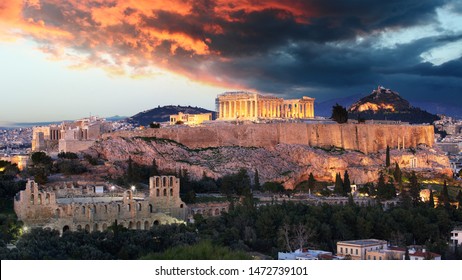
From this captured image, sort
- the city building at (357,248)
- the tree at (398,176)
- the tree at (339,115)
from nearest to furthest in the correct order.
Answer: the city building at (357,248) → the tree at (398,176) → the tree at (339,115)

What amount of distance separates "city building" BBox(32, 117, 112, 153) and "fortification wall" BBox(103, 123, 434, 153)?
1898 millimetres

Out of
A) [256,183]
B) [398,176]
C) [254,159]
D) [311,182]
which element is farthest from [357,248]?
[254,159]

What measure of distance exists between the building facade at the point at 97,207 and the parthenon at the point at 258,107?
82.2 ft

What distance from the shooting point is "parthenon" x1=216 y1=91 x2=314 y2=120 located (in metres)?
58.4

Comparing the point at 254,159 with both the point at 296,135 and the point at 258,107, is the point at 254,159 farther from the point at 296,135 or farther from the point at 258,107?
the point at 258,107

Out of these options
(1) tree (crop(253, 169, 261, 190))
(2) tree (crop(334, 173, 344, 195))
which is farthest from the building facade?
(2) tree (crop(334, 173, 344, 195))

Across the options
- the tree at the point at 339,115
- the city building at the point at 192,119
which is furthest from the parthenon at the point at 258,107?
the tree at the point at 339,115

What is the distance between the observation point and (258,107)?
5856 cm

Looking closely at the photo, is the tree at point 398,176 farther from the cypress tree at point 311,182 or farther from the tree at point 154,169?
the tree at point 154,169

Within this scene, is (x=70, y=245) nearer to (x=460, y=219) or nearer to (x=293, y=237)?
(x=293, y=237)

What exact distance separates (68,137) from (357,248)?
24895mm

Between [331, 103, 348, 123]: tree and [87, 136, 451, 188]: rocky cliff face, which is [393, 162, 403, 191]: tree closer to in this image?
[87, 136, 451, 188]: rocky cliff face

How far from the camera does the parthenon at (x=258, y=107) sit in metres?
58.4

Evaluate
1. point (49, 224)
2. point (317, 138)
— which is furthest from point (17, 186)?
point (317, 138)
